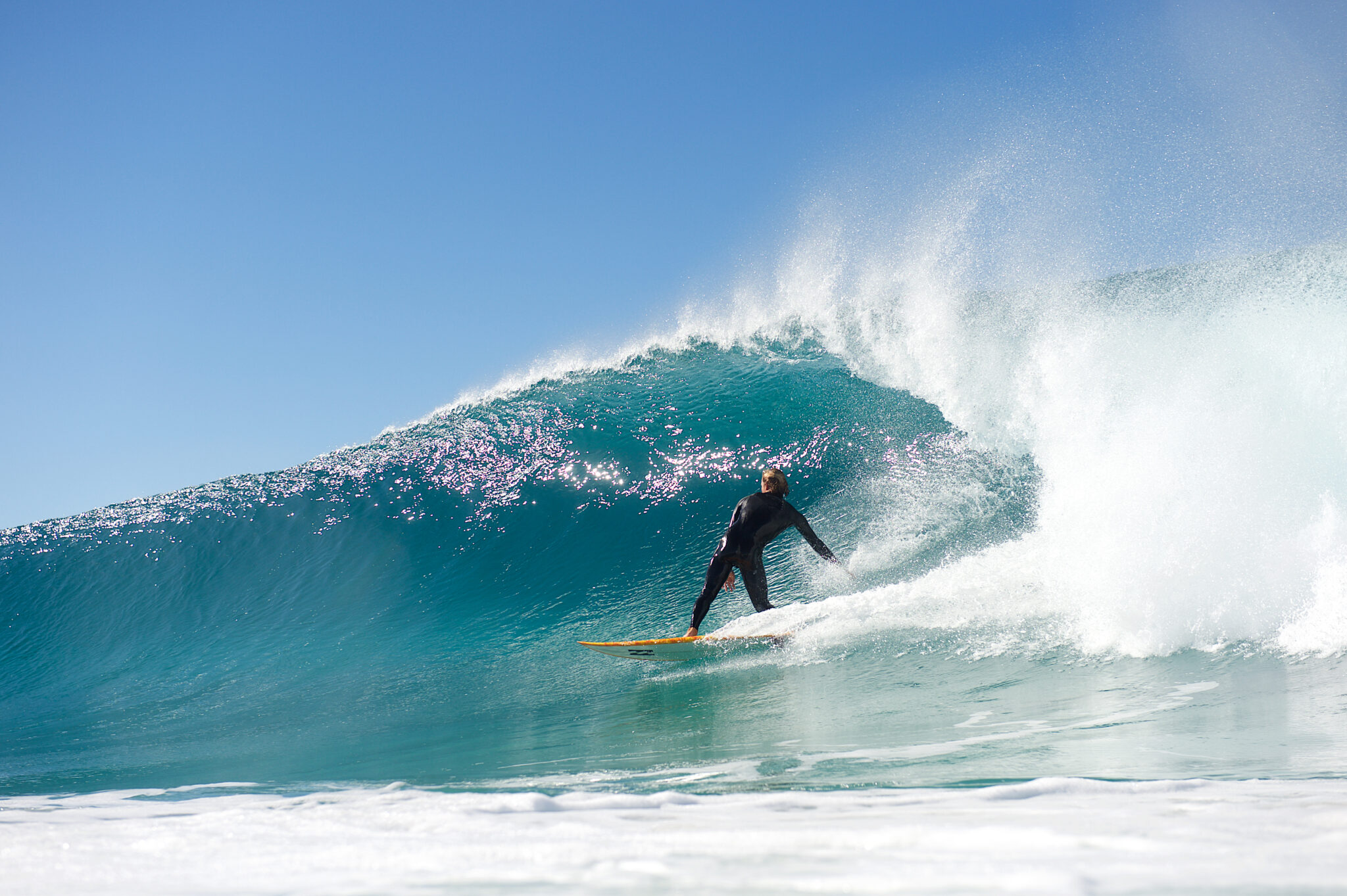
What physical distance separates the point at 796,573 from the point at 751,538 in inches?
62.5

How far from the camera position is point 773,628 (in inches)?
215

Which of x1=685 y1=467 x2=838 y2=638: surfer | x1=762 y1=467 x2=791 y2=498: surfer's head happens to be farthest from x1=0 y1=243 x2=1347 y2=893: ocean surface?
x1=762 y1=467 x2=791 y2=498: surfer's head

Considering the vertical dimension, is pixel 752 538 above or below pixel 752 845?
above

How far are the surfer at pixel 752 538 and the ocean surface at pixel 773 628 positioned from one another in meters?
0.37

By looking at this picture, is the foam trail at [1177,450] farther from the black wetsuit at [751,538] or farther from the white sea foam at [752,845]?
the white sea foam at [752,845]

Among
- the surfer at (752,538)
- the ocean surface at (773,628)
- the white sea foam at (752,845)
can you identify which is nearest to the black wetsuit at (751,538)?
the surfer at (752,538)

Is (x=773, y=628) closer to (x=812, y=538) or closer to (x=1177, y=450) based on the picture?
(x=812, y=538)

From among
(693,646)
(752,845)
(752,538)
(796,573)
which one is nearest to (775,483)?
(752,538)

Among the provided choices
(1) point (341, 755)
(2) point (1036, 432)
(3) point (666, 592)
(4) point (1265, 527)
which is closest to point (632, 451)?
(3) point (666, 592)

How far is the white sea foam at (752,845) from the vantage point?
4.39 feet

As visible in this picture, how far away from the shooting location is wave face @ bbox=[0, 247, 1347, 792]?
3.74 meters

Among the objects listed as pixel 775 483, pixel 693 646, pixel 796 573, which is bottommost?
pixel 693 646

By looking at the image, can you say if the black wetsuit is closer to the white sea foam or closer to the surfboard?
the surfboard

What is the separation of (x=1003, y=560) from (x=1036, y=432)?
79.3 inches
